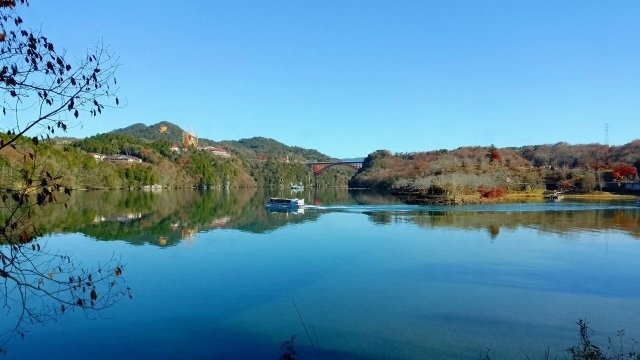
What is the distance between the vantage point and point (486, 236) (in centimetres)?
2433

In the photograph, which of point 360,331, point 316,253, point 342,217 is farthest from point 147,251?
point 342,217

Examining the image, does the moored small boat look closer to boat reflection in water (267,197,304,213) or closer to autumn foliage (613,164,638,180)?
boat reflection in water (267,197,304,213)

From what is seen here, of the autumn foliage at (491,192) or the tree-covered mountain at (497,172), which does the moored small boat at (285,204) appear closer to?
the tree-covered mountain at (497,172)

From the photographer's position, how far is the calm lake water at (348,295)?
8.84 meters

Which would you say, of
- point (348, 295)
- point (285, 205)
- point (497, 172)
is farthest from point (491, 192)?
point (348, 295)

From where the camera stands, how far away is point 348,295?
12453mm

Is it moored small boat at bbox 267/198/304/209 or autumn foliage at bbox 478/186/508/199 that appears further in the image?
autumn foliage at bbox 478/186/508/199

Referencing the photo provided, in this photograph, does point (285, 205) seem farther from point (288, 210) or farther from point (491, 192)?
point (491, 192)

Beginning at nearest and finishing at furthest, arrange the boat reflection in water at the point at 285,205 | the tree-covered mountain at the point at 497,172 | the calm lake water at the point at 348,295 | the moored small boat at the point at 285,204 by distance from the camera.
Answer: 1. the calm lake water at the point at 348,295
2. the boat reflection in water at the point at 285,205
3. the moored small boat at the point at 285,204
4. the tree-covered mountain at the point at 497,172

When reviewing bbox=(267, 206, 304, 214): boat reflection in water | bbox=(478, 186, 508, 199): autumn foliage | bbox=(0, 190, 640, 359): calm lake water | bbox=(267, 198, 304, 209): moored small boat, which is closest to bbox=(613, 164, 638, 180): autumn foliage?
bbox=(478, 186, 508, 199): autumn foliage

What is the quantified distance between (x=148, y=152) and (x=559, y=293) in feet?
346

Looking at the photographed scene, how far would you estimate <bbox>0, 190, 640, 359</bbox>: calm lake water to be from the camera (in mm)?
8836

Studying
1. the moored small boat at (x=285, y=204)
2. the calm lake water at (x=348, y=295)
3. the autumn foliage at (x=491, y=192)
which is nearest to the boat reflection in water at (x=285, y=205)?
the moored small boat at (x=285, y=204)

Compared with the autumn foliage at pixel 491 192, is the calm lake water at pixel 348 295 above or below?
below
